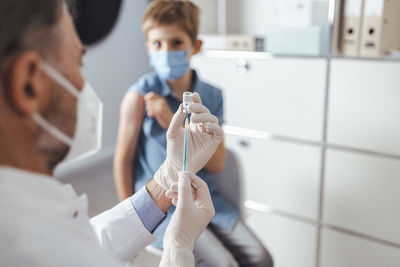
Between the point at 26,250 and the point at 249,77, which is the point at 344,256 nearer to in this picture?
the point at 249,77

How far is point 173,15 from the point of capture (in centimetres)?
123

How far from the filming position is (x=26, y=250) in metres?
0.48

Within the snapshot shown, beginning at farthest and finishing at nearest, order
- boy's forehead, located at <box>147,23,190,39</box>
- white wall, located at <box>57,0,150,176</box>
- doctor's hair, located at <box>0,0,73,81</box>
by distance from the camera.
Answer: white wall, located at <box>57,0,150,176</box> → boy's forehead, located at <box>147,23,190,39</box> → doctor's hair, located at <box>0,0,73,81</box>

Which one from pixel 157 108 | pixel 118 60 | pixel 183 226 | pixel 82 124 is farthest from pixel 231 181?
pixel 118 60

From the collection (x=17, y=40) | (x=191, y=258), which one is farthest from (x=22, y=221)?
(x=191, y=258)

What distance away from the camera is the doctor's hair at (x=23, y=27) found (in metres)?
0.46

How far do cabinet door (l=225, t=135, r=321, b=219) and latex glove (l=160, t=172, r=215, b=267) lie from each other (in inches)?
36.1

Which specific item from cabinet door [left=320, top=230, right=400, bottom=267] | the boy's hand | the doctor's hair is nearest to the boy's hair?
the boy's hand

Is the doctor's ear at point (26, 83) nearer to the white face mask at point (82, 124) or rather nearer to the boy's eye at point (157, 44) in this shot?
the white face mask at point (82, 124)

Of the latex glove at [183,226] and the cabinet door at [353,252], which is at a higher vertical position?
the latex glove at [183,226]

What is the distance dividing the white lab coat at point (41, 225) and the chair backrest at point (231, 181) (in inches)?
31.5

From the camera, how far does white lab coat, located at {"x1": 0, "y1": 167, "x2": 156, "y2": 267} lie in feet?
1.57

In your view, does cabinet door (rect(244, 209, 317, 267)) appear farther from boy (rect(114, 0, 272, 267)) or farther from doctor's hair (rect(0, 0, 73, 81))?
doctor's hair (rect(0, 0, 73, 81))

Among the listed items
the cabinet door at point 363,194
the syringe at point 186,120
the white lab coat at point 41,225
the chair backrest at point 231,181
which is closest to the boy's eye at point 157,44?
the chair backrest at point 231,181
